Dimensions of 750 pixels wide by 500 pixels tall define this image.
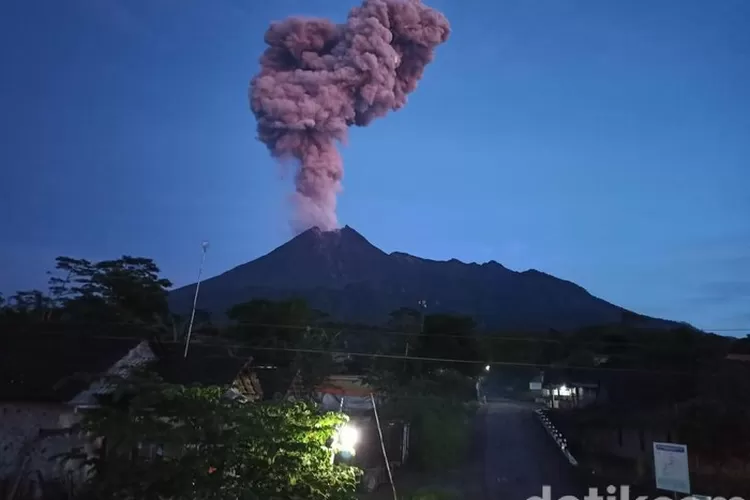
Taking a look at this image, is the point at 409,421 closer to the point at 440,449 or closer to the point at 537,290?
the point at 440,449

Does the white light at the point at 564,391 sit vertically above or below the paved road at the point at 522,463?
above

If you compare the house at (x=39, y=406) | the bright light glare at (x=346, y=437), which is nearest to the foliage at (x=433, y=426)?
the house at (x=39, y=406)

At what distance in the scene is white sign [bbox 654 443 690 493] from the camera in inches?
295

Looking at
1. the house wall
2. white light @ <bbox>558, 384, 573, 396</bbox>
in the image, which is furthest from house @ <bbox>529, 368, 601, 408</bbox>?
the house wall

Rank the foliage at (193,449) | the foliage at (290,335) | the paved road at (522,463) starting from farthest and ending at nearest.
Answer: the foliage at (290,335), the paved road at (522,463), the foliage at (193,449)

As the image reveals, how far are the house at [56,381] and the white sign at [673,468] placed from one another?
5.35 metres

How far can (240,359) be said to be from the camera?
14.6m

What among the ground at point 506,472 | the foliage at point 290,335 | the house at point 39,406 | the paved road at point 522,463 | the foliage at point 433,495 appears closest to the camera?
the house at point 39,406

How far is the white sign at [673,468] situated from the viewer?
24.6 feet

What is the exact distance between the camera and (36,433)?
31.9 ft

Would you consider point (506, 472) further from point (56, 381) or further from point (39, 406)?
point (39, 406)

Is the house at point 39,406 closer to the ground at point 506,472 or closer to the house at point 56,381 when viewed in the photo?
the house at point 56,381

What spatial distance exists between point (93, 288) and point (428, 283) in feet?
202

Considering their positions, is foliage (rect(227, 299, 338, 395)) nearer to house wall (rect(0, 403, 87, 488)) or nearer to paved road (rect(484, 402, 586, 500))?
paved road (rect(484, 402, 586, 500))
